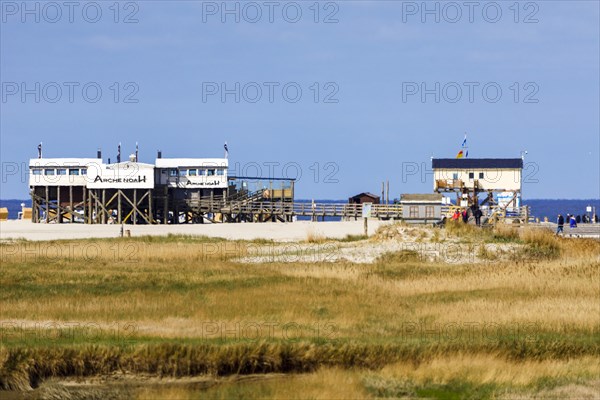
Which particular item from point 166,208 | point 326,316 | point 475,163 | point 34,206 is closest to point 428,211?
point 166,208

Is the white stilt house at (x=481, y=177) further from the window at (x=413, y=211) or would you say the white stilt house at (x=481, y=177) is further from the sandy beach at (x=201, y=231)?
the window at (x=413, y=211)

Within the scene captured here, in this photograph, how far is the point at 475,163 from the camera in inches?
3666

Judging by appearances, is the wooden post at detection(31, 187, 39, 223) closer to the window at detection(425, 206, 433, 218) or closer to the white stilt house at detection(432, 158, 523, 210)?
the white stilt house at detection(432, 158, 523, 210)

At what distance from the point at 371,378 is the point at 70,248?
2895 centimetres

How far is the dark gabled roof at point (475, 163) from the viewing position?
92.9 m

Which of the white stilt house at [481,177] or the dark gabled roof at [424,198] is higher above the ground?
the white stilt house at [481,177]

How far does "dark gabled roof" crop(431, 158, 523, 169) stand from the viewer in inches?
3656

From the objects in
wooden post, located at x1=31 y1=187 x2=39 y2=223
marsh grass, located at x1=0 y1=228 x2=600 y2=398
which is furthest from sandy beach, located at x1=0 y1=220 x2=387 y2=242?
marsh grass, located at x1=0 y1=228 x2=600 y2=398

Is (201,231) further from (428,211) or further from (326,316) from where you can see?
(326,316)

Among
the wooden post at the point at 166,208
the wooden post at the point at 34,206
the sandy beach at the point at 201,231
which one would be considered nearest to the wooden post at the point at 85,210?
the wooden post at the point at 34,206

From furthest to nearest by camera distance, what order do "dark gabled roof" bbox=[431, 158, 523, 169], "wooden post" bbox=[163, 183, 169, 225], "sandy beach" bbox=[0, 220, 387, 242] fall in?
1. "dark gabled roof" bbox=[431, 158, 523, 169]
2. "wooden post" bbox=[163, 183, 169, 225]
3. "sandy beach" bbox=[0, 220, 387, 242]

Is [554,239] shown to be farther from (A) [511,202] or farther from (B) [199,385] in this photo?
(A) [511,202]

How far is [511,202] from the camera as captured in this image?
296ft

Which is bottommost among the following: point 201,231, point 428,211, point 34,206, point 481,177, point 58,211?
point 201,231
